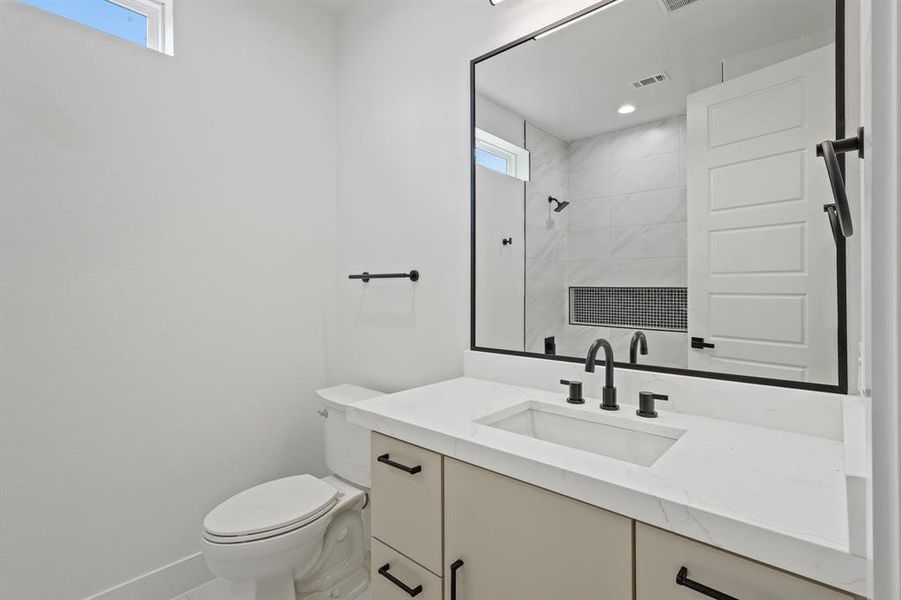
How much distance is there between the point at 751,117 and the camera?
1.09 meters

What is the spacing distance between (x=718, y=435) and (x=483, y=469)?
0.55 meters

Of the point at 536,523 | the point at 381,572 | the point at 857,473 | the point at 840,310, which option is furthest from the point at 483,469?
the point at 840,310

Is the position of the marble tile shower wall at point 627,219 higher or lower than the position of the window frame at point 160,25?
lower

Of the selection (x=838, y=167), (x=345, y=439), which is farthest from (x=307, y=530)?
(x=838, y=167)

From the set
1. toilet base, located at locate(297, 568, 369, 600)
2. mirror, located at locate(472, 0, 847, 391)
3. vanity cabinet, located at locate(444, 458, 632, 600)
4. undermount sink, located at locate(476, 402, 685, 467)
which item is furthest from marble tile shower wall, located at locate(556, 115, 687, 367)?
toilet base, located at locate(297, 568, 369, 600)

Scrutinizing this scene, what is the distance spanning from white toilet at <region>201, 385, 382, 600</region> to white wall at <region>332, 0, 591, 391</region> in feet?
1.09

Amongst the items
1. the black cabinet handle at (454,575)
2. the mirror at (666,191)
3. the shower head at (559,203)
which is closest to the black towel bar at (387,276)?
the mirror at (666,191)

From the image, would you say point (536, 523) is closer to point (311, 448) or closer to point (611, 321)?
point (611, 321)

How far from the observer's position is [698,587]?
0.64 metres

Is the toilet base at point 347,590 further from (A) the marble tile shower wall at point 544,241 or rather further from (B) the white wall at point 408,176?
(A) the marble tile shower wall at point 544,241

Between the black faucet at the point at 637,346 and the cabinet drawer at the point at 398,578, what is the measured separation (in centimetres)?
80

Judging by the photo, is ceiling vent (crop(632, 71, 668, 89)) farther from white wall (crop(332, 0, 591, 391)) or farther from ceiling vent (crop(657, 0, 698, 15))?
white wall (crop(332, 0, 591, 391))

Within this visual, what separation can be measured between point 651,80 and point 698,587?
127 centimetres

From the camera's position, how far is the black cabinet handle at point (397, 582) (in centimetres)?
105
